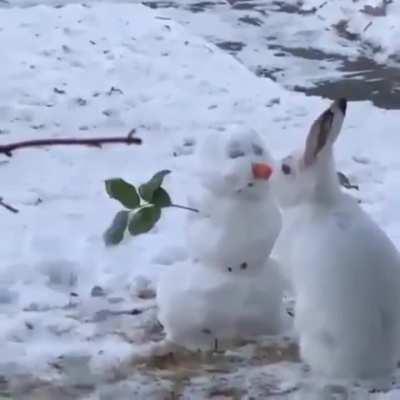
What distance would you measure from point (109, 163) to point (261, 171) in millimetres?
2506

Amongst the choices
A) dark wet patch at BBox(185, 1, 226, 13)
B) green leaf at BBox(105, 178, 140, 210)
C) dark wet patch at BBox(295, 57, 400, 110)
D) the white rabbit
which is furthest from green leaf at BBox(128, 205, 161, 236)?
dark wet patch at BBox(185, 1, 226, 13)

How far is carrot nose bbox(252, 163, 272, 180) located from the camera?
3.90 meters

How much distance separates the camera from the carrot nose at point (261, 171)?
12.8ft

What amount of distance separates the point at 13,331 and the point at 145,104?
10.2 ft

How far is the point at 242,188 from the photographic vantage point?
3943 mm

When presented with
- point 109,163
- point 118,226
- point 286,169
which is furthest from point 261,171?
point 109,163

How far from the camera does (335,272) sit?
11.8 feet

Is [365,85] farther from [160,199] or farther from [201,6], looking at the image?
[160,199]

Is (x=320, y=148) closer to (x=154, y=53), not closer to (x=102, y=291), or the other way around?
(x=102, y=291)

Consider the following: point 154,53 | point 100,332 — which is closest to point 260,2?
point 154,53

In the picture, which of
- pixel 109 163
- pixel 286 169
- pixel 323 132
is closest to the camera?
pixel 323 132

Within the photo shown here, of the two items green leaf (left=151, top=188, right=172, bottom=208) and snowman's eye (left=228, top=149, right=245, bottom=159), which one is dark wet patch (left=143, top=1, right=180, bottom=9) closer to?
snowman's eye (left=228, top=149, right=245, bottom=159)

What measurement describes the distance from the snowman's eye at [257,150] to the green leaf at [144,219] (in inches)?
56.6

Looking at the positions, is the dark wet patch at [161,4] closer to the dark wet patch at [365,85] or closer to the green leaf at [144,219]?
the dark wet patch at [365,85]
